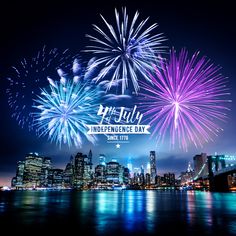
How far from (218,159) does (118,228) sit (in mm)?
176313

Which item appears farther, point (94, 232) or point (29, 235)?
point (94, 232)

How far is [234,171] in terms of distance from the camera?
12988cm

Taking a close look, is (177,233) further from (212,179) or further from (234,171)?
(212,179)

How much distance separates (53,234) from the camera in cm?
1945

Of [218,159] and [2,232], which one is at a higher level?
[218,159]

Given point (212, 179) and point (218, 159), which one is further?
point (218, 159)

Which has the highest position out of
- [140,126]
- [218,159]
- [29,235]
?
[218,159]

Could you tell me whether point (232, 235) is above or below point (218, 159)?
below

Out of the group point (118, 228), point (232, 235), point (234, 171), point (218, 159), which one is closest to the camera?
point (232, 235)

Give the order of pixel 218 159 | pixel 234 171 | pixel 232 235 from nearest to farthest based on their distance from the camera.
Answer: pixel 232 235
pixel 234 171
pixel 218 159

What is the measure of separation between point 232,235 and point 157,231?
209 inches

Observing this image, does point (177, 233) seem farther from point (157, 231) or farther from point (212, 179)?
point (212, 179)

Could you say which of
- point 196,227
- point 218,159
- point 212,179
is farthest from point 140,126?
point 218,159

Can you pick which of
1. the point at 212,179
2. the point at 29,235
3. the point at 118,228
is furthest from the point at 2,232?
the point at 212,179
